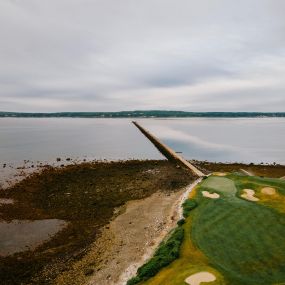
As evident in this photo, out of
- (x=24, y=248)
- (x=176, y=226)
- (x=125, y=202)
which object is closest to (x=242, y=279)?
(x=176, y=226)

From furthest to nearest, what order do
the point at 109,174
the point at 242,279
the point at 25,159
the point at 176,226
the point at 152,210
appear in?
the point at 25,159, the point at 109,174, the point at 152,210, the point at 176,226, the point at 242,279

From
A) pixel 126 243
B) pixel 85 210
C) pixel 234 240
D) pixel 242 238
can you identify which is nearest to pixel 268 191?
pixel 242 238

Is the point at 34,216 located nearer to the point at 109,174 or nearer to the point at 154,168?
the point at 109,174

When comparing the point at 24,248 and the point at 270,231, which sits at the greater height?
the point at 270,231

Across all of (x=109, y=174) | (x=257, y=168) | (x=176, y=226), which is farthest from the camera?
(x=257, y=168)

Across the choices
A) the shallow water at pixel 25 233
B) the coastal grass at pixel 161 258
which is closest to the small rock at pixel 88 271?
the coastal grass at pixel 161 258

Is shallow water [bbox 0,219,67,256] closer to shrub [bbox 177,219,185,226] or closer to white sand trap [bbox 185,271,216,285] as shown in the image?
shrub [bbox 177,219,185,226]
